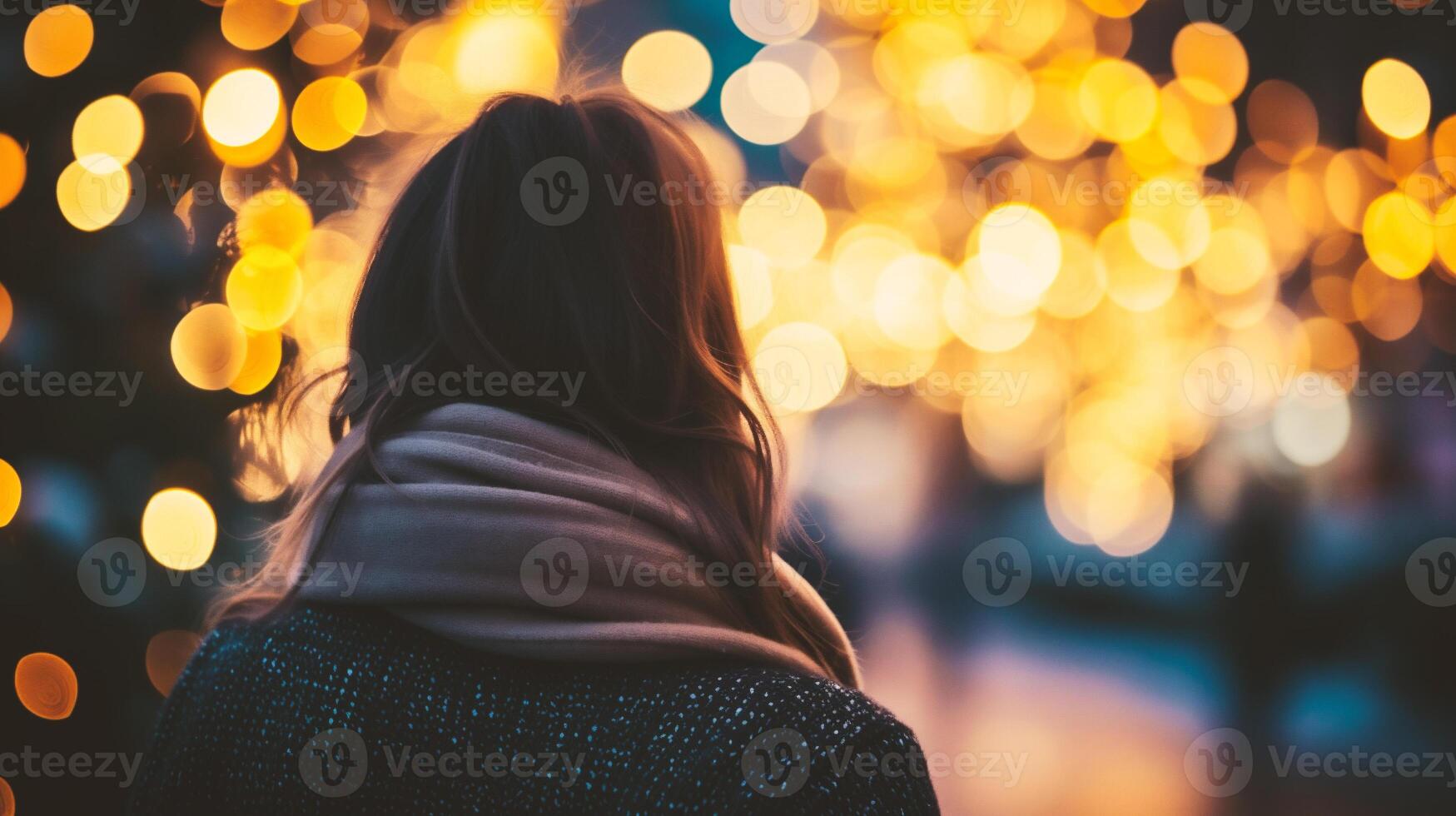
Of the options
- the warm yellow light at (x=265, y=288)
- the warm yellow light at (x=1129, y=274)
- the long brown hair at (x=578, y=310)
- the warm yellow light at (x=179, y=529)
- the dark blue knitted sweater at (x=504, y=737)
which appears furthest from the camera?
the warm yellow light at (x=1129, y=274)

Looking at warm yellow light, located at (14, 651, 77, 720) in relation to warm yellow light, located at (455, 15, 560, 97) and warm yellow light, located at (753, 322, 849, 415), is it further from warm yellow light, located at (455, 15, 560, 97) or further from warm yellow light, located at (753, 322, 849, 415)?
warm yellow light, located at (753, 322, 849, 415)

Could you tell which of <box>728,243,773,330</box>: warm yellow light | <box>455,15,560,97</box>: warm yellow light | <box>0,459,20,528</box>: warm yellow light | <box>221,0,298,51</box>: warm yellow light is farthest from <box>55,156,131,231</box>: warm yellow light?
<box>728,243,773,330</box>: warm yellow light

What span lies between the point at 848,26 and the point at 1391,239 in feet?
10.9

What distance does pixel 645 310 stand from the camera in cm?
131

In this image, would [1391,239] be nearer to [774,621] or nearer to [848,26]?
[848,26]

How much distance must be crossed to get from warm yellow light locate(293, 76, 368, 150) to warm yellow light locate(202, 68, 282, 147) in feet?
0.19

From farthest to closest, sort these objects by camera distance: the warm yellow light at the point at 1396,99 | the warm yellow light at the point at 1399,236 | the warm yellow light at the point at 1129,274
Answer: the warm yellow light at the point at 1129,274 → the warm yellow light at the point at 1399,236 → the warm yellow light at the point at 1396,99

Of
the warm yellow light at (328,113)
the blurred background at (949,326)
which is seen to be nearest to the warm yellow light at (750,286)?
the blurred background at (949,326)

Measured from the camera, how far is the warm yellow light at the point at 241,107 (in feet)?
7.82

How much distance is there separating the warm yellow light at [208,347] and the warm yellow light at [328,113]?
446 mm

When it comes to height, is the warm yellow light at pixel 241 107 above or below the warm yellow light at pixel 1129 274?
above

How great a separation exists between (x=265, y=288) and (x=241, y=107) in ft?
1.31

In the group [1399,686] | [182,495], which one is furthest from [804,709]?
[1399,686]

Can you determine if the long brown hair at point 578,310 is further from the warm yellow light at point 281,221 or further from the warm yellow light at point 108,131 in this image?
the warm yellow light at point 281,221
